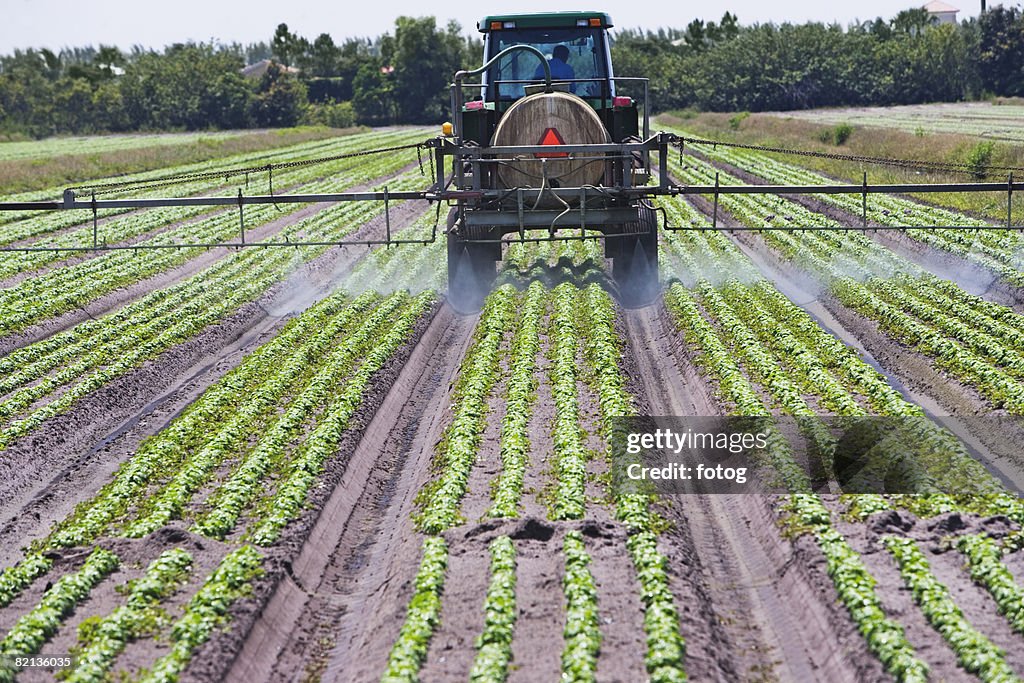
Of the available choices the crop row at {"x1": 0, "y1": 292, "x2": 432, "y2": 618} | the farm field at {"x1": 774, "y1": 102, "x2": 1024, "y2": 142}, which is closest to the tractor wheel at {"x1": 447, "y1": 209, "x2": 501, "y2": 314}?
the crop row at {"x1": 0, "y1": 292, "x2": 432, "y2": 618}

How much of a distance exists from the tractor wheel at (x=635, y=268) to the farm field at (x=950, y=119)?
28625 millimetres

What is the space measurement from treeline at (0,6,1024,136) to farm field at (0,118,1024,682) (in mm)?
74075

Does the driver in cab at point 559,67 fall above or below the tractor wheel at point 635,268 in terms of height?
above

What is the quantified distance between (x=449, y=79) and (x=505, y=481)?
8895 centimetres

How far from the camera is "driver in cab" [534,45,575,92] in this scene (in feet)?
56.9

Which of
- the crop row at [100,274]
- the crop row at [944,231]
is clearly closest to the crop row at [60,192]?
the crop row at [100,274]

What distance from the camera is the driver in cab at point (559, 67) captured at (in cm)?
1734

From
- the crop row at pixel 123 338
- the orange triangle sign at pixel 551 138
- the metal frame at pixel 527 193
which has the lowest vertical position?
the crop row at pixel 123 338

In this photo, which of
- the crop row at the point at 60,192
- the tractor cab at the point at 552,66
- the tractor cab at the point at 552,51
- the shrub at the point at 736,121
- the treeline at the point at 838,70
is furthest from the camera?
the treeline at the point at 838,70

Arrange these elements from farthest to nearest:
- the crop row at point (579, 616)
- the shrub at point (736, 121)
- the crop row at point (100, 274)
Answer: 1. the shrub at point (736, 121)
2. the crop row at point (100, 274)
3. the crop row at point (579, 616)

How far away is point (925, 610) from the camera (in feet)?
23.7

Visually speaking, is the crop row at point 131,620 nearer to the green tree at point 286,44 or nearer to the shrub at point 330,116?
the shrub at point 330,116

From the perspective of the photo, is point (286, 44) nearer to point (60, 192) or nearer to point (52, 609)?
point (60, 192)

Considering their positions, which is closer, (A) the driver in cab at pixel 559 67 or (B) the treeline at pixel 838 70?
(A) the driver in cab at pixel 559 67
